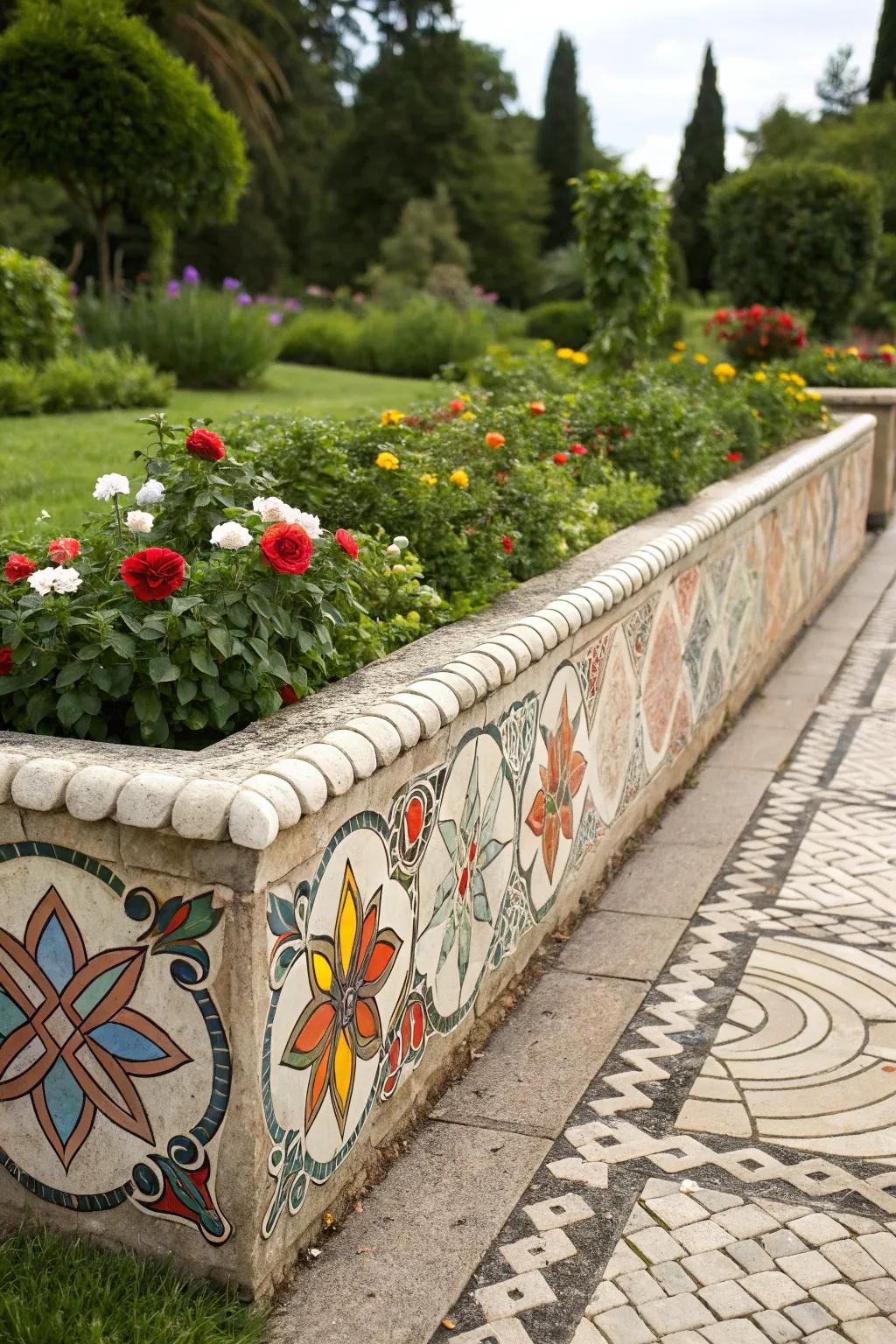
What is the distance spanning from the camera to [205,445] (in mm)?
2938

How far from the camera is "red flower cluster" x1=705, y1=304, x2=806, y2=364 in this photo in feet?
40.9

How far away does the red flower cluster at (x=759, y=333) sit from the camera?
40.9 ft

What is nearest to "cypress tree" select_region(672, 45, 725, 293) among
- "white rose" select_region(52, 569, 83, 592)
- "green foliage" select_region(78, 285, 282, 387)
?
"green foliage" select_region(78, 285, 282, 387)

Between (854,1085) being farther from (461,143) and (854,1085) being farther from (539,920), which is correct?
(461,143)

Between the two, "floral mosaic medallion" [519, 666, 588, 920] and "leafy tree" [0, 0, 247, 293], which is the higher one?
"leafy tree" [0, 0, 247, 293]

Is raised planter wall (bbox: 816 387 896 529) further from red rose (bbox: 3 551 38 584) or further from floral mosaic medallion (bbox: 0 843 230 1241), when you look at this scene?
floral mosaic medallion (bbox: 0 843 230 1241)

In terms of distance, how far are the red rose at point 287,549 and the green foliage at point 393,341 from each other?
11350 mm

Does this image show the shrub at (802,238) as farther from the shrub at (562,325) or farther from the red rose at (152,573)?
the red rose at (152,573)

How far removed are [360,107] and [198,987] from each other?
3737cm

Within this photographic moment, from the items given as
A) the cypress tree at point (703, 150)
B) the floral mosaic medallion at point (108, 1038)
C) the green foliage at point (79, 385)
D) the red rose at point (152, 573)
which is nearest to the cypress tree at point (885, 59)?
the cypress tree at point (703, 150)

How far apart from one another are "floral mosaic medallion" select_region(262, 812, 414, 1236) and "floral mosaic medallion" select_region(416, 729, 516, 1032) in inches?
5.5

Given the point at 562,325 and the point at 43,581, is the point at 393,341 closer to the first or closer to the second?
the point at 562,325

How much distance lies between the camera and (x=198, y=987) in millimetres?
2008

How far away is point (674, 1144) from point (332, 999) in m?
0.86
